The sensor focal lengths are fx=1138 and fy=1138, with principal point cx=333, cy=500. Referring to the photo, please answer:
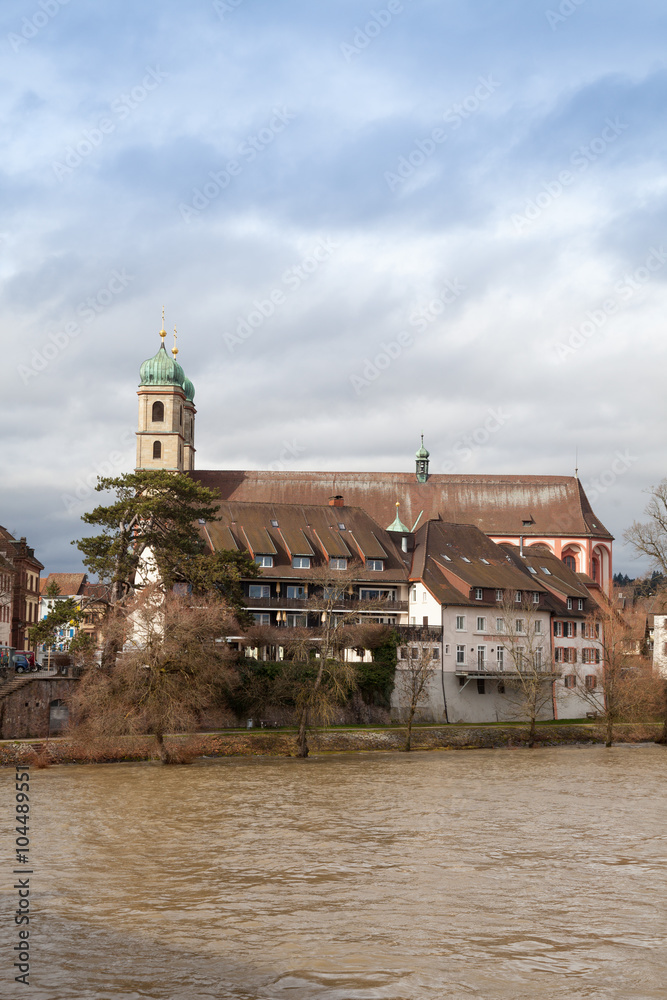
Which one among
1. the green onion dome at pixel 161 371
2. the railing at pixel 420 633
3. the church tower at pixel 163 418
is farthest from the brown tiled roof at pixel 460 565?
the green onion dome at pixel 161 371

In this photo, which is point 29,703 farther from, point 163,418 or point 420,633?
point 163,418

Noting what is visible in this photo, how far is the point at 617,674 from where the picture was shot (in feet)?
208

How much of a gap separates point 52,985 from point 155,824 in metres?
14.4

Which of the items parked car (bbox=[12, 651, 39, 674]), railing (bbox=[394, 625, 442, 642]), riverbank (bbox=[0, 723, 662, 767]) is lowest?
riverbank (bbox=[0, 723, 662, 767])

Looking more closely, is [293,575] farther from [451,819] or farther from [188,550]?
[451,819]

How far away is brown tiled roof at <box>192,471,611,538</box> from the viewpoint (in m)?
97.3

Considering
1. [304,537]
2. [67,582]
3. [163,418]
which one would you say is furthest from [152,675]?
[67,582]

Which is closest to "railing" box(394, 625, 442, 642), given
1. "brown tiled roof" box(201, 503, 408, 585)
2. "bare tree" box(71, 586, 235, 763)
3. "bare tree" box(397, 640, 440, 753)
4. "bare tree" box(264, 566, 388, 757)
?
"bare tree" box(397, 640, 440, 753)

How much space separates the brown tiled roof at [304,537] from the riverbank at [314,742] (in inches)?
542

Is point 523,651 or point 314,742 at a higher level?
point 523,651

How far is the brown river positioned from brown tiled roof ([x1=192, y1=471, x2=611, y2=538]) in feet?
188

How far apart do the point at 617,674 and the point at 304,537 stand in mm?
20521

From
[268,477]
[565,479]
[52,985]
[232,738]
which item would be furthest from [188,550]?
[565,479]

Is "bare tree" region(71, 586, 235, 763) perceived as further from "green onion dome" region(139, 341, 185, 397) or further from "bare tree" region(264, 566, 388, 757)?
"green onion dome" region(139, 341, 185, 397)
